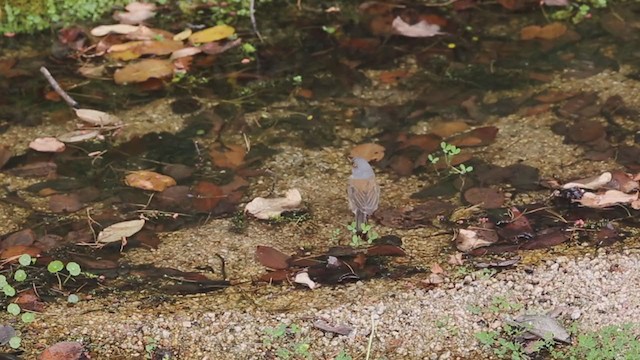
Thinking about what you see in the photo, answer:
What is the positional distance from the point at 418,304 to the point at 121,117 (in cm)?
204

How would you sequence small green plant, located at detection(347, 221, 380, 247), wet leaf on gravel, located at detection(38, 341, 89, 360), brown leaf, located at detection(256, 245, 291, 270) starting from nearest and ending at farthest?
1. wet leaf on gravel, located at detection(38, 341, 89, 360)
2. brown leaf, located at detection(256, 245, 291, 270)
3. small green plant, located at detection(347, 221, 380, 247)

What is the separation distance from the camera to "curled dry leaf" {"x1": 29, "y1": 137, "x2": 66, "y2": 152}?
4023 mm

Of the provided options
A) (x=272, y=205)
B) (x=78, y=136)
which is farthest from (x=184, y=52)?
(x=272, y=205)

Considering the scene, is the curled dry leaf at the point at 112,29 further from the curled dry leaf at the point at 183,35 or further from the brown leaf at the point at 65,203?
the brown leaf at the point at 65,203

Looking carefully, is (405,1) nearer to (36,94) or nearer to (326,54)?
(326,54)

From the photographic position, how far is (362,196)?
11.0 ft

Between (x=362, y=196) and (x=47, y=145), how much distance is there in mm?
1617

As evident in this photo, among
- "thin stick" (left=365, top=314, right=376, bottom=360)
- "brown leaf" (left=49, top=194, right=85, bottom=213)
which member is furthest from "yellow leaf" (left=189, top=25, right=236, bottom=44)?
"thin stick" (left=365, top=314, right=376, bottom=360)

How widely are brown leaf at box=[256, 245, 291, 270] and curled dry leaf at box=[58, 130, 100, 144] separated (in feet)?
4.29

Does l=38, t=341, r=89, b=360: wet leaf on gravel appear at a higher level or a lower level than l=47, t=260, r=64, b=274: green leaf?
lower

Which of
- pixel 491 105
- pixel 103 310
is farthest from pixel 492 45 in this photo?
pixel 103 310

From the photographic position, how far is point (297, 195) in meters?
3.57

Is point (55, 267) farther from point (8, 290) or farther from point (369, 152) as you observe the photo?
point (369, 152)

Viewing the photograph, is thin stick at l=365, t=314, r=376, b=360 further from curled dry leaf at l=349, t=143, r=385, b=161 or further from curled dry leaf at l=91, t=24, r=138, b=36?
curled dry leaf at l=91, t=24, r=138, b=36
